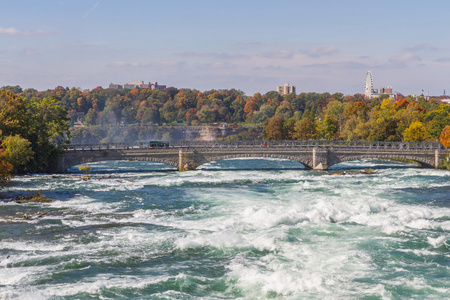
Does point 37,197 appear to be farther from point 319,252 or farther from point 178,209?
point 319,252

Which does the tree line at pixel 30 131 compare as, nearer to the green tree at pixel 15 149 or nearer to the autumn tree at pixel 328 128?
the green tree at pixel 15 149

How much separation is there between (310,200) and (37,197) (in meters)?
33.5

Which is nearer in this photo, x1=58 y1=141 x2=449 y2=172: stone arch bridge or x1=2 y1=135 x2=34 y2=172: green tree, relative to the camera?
x1=2 y1=135 x2=34 y2=172: green tree

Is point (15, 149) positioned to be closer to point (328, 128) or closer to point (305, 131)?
point (328, 128)

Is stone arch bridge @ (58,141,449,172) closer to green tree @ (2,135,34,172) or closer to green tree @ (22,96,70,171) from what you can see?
green tree @ (22,96,70,171)

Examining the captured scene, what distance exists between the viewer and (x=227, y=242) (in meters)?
46.8

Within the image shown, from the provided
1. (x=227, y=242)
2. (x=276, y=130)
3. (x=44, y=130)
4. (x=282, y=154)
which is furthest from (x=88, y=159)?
(x=276, y=130)

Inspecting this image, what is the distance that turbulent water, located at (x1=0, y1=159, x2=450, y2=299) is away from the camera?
36.7 m

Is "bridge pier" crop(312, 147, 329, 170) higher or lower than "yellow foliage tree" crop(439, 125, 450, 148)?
lower

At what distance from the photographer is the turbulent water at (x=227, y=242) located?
36688mm

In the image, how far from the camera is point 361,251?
4450cm

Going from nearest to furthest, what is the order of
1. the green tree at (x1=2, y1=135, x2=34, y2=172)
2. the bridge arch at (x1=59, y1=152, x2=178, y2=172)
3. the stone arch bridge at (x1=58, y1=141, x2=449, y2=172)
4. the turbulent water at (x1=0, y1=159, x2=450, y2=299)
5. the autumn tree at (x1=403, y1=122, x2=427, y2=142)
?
the turbulent water at (x1=0, y1=159, x2=450, y2=299) → the green tree at (x1=2, y1=135, x2=34, y2=172) → the bridge arch at (x1=59, y1=152, x2=178, y2=172) → the stone arch bridge at (x1=58, y1=141, x2=449, y2=172) → the autumn tree at (x1=403, y1=122, x2=427, y2=142)

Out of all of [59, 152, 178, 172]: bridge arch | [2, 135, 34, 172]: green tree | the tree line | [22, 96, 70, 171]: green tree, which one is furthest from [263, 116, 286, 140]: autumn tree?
[2, 135, 34, 172]: green tree

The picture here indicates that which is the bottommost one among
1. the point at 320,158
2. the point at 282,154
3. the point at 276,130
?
the point at 320,158
